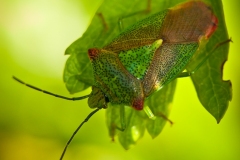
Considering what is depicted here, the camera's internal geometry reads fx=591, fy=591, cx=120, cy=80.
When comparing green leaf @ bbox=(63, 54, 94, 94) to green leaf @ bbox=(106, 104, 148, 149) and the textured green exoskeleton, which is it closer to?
the textured green exoskeleton

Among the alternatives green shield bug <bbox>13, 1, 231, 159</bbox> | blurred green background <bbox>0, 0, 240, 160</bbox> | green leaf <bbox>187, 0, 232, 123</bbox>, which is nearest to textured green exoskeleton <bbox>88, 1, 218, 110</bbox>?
green shield bug <bbox>13, 1, 231, 159</bbox>

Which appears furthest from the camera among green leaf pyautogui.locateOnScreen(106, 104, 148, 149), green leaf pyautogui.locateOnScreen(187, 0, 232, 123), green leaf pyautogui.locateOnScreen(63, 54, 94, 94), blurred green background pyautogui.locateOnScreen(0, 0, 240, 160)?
blurred green background pyautogui.locateOnScreen(0, 0, 240, 160)

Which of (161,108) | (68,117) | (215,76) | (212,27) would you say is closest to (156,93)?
(161,108)

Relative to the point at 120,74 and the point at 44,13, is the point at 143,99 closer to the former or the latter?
the point at 120,74

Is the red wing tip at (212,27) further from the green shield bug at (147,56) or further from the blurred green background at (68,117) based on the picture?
the blurred green background at (68,117)

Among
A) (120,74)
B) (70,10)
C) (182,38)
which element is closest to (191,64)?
(182,38)

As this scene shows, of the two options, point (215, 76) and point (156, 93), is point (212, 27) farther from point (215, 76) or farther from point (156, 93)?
point (156, 93)

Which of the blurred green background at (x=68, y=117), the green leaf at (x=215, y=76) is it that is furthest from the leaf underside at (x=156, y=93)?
the blurred green background at (x=68, y=117)
